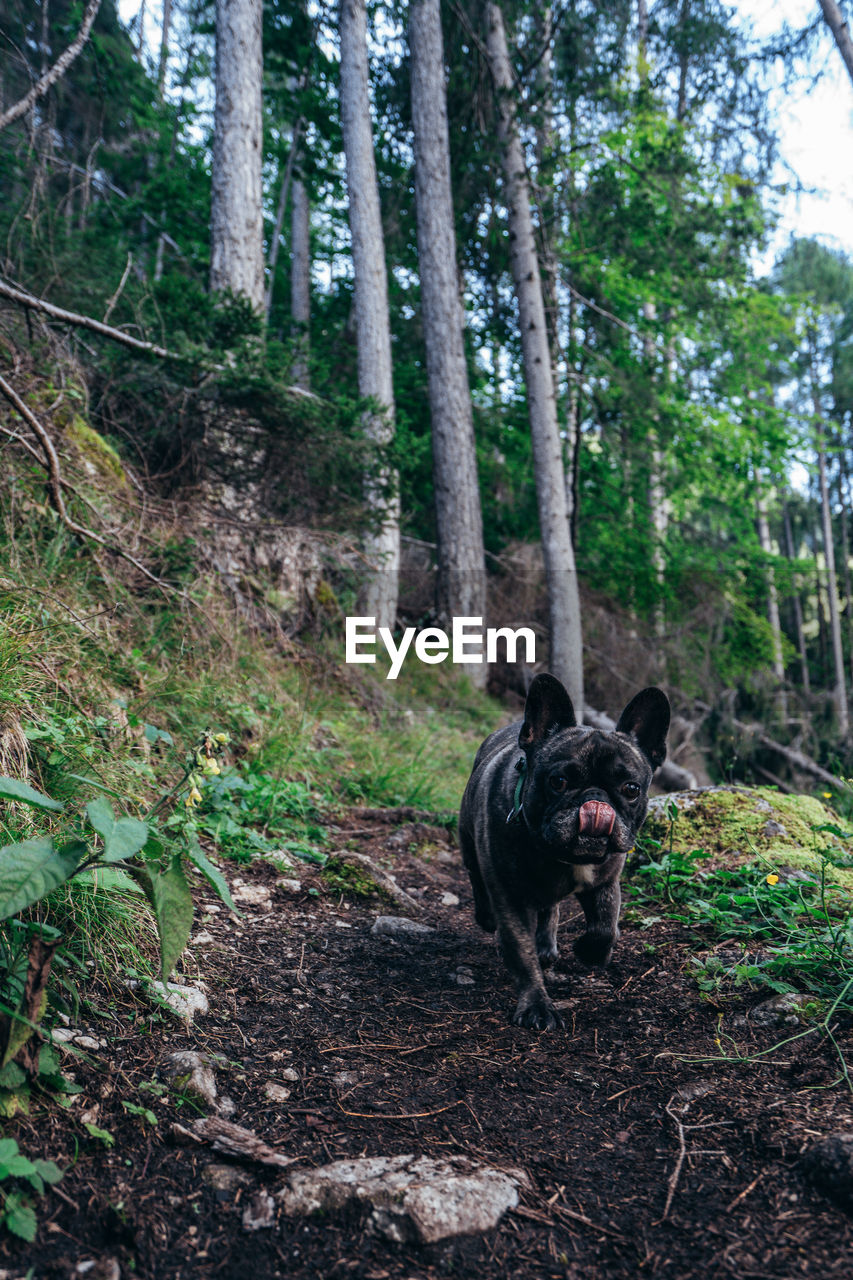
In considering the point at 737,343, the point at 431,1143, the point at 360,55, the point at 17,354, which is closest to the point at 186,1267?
the point at 431,1143

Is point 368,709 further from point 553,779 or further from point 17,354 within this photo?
point 553,779

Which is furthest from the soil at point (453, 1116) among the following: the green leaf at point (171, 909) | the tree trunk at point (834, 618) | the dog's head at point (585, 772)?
the tree trunk at point (834, 618)

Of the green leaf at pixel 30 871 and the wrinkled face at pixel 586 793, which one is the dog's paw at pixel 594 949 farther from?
the green leaf at pixel 30 871

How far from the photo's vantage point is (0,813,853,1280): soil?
1571mm

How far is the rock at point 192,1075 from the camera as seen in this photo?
1991 millimetres

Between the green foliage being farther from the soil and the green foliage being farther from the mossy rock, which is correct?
the mossy rock

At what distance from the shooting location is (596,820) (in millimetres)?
2582

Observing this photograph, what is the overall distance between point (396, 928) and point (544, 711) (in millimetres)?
1354

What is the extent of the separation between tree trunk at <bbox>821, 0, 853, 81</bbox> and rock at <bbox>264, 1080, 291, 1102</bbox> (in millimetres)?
9981

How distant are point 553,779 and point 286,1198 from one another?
4.96 feet

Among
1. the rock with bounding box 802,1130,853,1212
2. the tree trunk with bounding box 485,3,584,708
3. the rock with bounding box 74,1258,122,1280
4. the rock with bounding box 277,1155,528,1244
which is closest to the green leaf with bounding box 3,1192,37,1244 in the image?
the rock with bounding box 74,1258,122,1280

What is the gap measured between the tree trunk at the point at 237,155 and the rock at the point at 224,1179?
7.53m

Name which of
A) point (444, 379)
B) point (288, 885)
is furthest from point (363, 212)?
point (288, 885)

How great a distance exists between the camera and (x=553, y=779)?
278cm
